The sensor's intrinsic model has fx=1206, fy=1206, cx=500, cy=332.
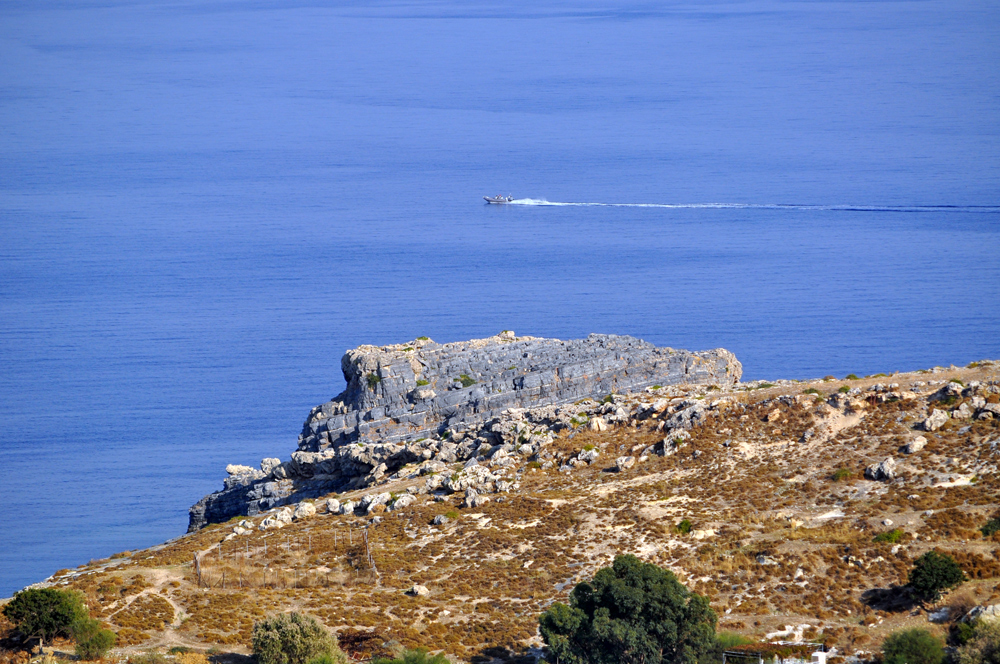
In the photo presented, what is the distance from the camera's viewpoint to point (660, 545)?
51.8 meters

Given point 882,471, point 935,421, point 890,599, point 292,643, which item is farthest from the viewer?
point 935,421

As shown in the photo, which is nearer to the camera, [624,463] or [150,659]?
[150,659]

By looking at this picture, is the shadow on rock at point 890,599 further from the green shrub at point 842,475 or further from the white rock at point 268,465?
the white rock at point 268,465

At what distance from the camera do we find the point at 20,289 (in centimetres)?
18125

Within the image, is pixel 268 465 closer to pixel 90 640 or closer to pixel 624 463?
pixel 624 463

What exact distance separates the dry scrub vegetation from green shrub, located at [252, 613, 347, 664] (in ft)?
9.13

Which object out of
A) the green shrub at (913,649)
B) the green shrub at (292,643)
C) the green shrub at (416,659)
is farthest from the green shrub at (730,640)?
the green shrub at (292,643)

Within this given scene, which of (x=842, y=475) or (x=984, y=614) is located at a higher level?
(x=842, y=475)

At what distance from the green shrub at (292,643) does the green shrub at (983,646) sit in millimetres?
21474

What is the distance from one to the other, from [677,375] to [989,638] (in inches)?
1384

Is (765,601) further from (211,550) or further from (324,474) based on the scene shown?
(324,474)

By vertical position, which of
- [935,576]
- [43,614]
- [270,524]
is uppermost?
[270,524]

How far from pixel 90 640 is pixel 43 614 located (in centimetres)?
211

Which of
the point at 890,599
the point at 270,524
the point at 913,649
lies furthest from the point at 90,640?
the point at 890,599
